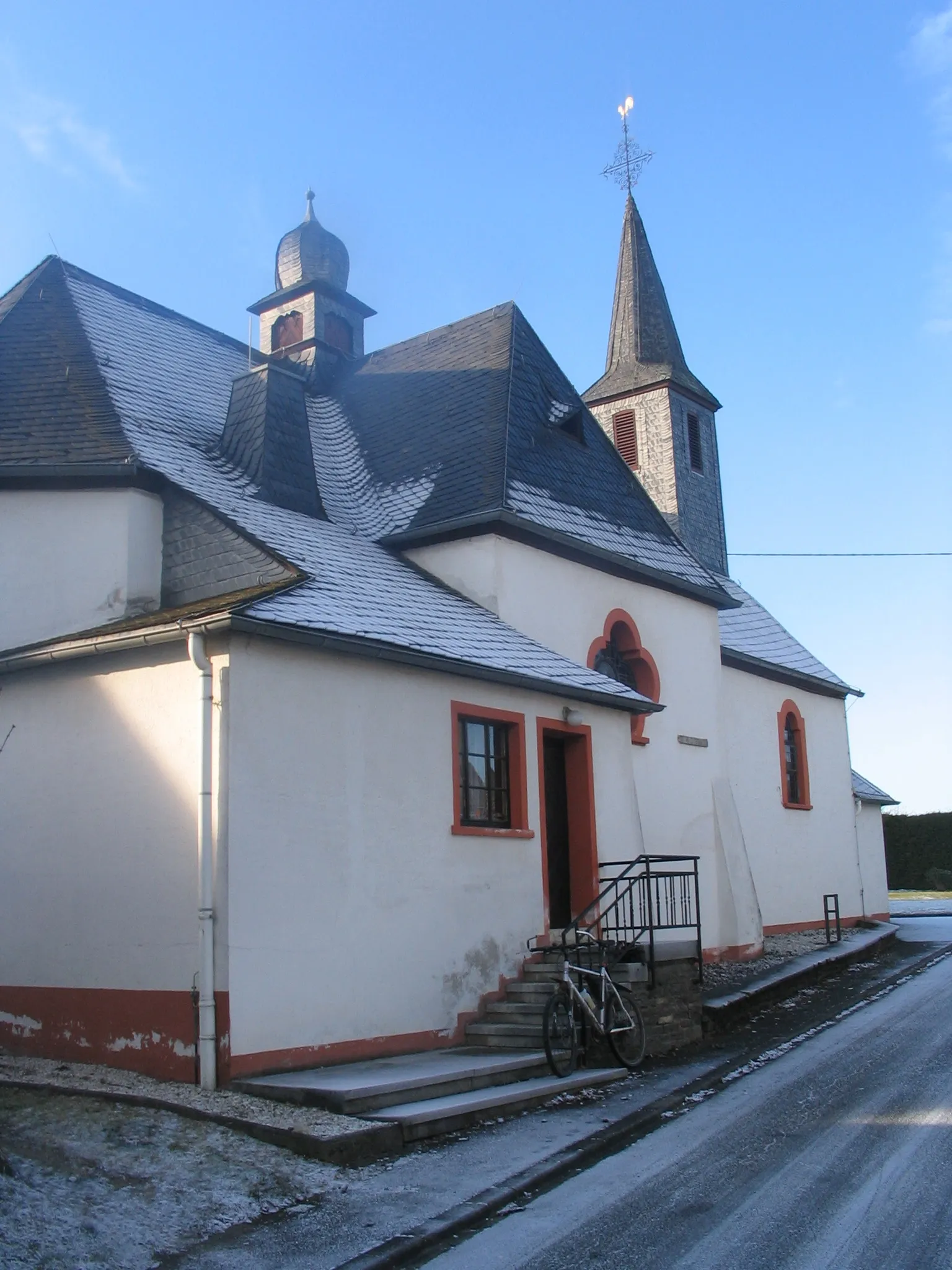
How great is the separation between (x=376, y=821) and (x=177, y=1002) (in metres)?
2.28

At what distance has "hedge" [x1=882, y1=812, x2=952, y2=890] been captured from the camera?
4047 centimetres

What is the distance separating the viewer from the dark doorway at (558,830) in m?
13.7

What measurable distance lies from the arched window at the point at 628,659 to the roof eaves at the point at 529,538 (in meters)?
0.66

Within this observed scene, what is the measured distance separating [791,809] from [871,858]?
19.0 feet

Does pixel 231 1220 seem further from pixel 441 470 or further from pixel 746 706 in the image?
pixel 746 706

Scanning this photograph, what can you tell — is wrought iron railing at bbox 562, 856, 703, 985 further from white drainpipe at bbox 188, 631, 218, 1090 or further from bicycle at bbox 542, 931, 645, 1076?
Answer: white drainpipe at bbox 188, 631, 218, 1090

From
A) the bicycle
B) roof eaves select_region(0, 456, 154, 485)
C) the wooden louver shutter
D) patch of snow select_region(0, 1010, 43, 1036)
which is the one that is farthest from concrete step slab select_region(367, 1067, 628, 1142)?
the wooden louver shutter

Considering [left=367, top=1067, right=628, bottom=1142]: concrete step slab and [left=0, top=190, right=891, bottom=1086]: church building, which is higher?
[left=0, top=190, right=891, bottom=1086]: church building

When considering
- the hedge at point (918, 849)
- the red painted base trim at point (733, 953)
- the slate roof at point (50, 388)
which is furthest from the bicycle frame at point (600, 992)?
the hedge at point (918, 849)

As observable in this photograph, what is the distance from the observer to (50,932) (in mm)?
10422

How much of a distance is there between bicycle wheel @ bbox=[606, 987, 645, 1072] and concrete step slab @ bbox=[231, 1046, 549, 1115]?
0.68m

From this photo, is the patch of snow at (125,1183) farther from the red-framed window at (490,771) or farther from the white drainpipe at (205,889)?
the red-framed window at (490,771)

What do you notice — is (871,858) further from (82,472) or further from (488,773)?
(82,472)

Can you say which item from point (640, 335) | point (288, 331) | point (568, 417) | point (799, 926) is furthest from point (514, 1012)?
point (640, 335)
